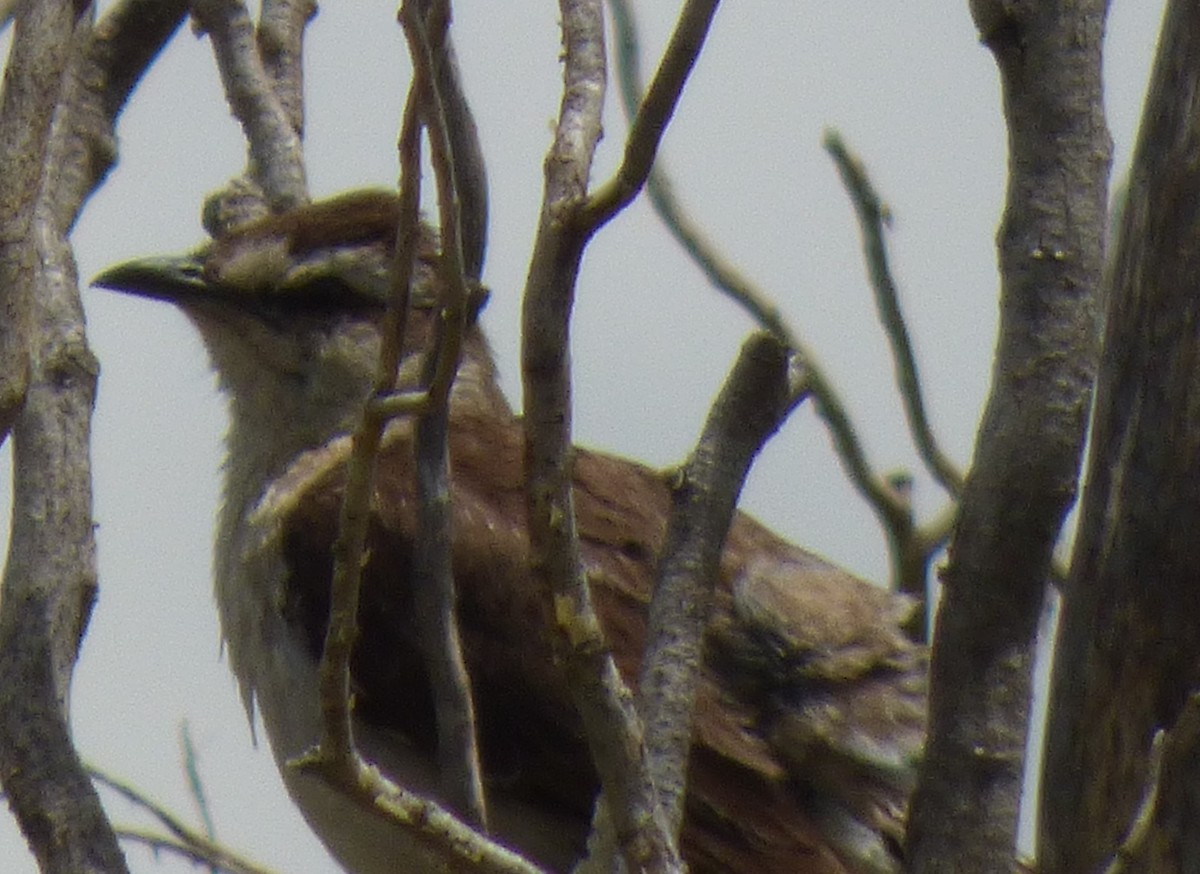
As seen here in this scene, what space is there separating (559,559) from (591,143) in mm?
631

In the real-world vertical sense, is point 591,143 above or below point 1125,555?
above

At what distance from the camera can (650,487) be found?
621 cm

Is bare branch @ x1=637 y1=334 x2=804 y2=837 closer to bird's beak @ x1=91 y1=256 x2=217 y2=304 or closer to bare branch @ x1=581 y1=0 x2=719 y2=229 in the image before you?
bare branch @ x1=581 y1=0 x2=719 y2=229

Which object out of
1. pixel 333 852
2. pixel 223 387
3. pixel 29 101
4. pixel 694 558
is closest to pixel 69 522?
pixel 29 101

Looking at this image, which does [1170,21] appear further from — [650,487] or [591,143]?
[650,487]

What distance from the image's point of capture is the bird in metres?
5.39

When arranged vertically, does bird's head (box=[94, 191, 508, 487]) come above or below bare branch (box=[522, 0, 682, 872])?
above

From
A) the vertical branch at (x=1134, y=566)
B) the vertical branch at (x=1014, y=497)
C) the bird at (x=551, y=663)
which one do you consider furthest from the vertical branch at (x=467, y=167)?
the bird at (x=551, y=663)

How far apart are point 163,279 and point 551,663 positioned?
1906 mm

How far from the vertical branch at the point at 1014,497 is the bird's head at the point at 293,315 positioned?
328cm

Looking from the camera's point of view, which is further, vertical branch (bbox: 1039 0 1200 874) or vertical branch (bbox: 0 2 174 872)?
vertical branch (bbox: 1039 0 1200 874)

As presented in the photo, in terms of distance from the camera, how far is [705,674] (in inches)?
221

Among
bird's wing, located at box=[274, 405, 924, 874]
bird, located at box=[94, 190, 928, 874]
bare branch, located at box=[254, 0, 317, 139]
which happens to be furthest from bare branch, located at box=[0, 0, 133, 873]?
bare branch, located at box=[254, 0, 317, 139]

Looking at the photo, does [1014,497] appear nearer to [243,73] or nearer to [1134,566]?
[1134,566]
